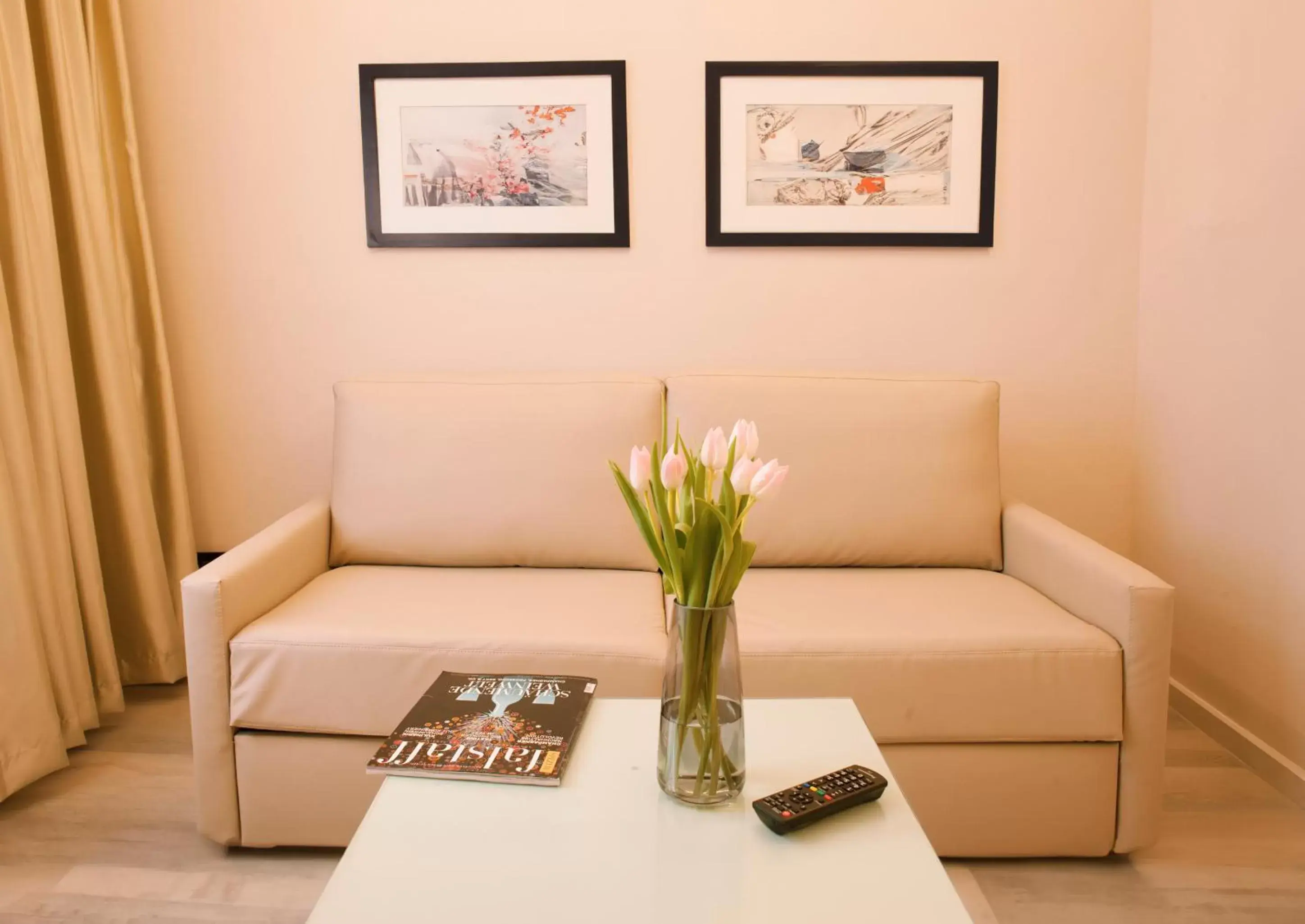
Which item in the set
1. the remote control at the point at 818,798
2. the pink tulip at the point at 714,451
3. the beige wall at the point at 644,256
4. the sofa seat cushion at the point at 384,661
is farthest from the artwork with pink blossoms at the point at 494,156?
the remote control at the point at 818,798

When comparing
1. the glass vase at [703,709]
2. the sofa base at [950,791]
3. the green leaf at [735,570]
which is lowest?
the sofa base at [950,791]

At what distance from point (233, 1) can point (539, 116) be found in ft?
2.93

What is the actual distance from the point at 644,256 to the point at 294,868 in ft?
5.70

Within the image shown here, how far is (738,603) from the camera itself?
2.02m

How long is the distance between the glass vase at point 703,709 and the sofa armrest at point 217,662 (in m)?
1.00

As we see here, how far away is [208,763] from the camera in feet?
6.06

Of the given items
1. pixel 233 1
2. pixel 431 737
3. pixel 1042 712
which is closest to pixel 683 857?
pixel 431 737

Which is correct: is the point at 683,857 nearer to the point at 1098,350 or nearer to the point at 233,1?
the point at 1098,350

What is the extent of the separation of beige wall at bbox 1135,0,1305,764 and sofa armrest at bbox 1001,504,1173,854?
56 cm

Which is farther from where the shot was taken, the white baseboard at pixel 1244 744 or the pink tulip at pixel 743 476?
the white baseboard at pixel 1244 744

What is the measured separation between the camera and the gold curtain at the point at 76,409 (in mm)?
2129

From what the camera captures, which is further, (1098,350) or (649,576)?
(1098,350)

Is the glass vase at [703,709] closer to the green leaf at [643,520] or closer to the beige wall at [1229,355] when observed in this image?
the green leaf at [643,520]

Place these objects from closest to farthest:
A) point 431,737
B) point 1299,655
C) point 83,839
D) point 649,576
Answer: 1. point 431,737
2. point 83,839
3. point 1299,655
4. point 649,576
